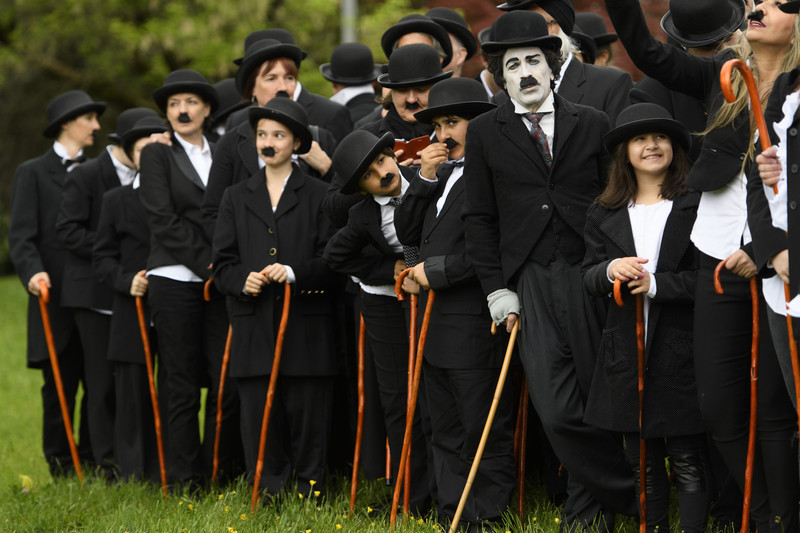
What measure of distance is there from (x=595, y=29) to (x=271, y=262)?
10.0 feet

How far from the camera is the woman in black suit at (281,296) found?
7.23 metres

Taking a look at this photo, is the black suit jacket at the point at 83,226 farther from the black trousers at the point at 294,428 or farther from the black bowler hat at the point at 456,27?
the black bowler hat at the point at 456,27

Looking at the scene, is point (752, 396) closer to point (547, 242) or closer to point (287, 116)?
point (547, 242)

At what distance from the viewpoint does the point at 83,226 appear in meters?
9.04

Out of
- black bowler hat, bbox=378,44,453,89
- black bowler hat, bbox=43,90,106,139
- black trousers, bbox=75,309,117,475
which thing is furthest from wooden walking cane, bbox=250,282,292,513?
black bowler hat, bbox=43,90,106,139

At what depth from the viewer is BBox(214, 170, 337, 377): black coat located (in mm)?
7227

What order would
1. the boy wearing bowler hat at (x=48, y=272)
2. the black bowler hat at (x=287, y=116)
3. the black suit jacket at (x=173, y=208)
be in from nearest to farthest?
the black bowler hat at (x=287, y=116), the black suit jacket at (x=173, y=208), the boy wearing bowler hat at (x=48, y=272)

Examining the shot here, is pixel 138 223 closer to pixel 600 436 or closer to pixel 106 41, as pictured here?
pixel 600 436

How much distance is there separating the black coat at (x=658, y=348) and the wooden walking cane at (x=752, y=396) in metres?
0.33

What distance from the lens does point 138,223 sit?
27.7 ft

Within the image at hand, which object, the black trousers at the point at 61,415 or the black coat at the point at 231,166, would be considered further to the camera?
the black trousers at the point at 61,415

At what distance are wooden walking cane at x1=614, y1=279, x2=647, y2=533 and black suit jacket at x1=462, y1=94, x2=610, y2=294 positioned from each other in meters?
0.49

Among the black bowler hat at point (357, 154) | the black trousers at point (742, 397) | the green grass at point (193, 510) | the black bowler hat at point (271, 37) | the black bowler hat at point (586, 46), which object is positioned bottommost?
the green grass at point (193, 510)

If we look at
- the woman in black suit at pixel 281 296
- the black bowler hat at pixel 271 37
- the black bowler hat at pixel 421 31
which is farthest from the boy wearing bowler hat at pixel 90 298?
the black bowler hat at pixel 421 31
